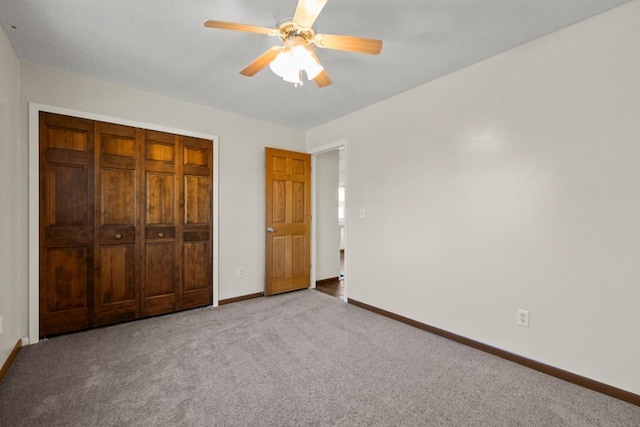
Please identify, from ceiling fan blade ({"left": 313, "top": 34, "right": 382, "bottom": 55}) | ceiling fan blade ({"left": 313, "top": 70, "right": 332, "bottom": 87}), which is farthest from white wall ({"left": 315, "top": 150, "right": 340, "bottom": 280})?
ceiling fan blade ({"left": 313, "top": 34, "right": 382, "bottom": 55})

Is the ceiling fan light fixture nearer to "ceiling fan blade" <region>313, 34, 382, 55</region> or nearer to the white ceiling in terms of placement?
"ceiling fan blade" <region>313, 34, 382, 55</region>

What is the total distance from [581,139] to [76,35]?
141 inches

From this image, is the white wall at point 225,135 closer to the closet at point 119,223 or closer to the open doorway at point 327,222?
the closet at point 119,223

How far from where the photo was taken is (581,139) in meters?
1.86

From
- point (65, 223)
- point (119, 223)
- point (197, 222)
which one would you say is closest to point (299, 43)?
point (197, 222)

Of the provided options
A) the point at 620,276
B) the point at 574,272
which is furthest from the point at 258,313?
the point at 620,276

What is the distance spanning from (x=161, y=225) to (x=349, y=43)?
2623mm

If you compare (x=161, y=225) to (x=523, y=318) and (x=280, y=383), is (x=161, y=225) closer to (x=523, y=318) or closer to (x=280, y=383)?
(x=280, y=383)

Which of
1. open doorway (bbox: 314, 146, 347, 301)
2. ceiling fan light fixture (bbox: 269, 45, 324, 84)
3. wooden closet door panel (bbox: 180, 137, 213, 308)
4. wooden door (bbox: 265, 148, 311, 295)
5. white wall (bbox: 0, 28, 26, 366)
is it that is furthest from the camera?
open doorway (bbox: 314, 146, 347, 301)

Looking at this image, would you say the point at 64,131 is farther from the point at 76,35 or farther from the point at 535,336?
the point at 535,336

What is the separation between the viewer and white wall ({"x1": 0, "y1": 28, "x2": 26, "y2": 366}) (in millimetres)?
1975

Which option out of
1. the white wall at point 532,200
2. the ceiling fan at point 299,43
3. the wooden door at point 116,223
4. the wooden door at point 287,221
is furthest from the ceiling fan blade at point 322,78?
the wooden door at point 116,223

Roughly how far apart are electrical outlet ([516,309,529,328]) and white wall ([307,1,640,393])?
0.04 meters

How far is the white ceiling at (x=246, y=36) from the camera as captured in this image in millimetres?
1733
